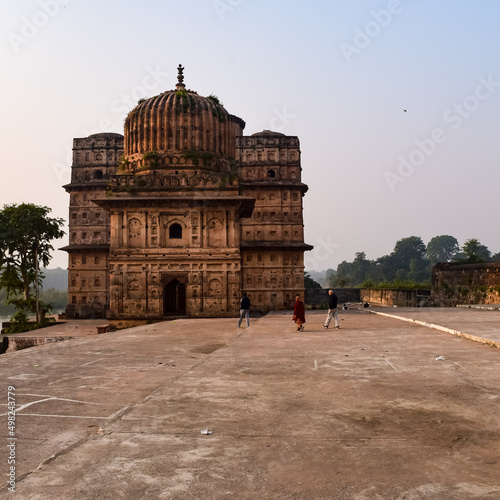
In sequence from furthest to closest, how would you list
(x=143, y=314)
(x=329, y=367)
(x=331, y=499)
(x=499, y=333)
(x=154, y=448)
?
(x=143, y=314) → (x=499, y=333) → (x=329, y=367) → (x=154, y=448) → (x=331, y=499)

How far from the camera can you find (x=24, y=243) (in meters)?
35.8

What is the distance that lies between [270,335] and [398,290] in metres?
34.8

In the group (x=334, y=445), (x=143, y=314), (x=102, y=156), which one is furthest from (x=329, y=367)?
(x=102, y=156)

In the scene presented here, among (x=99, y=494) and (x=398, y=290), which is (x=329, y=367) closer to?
(x=99, y=494)

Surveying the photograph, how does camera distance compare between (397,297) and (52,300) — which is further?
(52,300)

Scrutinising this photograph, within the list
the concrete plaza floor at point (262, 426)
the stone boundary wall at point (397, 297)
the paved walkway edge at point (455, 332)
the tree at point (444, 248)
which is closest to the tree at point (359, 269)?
the tree at point (444, 248)

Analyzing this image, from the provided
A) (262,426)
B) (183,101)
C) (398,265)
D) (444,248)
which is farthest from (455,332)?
(444,248)

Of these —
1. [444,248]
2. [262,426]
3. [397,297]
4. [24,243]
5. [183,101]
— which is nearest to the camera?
[262,426]

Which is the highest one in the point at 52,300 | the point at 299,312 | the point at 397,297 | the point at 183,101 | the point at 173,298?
the point at 183,101

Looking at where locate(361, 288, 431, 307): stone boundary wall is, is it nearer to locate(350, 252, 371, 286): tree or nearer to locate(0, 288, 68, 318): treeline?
locate(350, 252, 371, 286): tree

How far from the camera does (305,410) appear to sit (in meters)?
5.69

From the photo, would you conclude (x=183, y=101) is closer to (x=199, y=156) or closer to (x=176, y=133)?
(x=176, y=133)

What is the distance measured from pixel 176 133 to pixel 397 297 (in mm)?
27097

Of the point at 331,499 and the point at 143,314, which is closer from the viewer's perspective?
the point at 331,499
